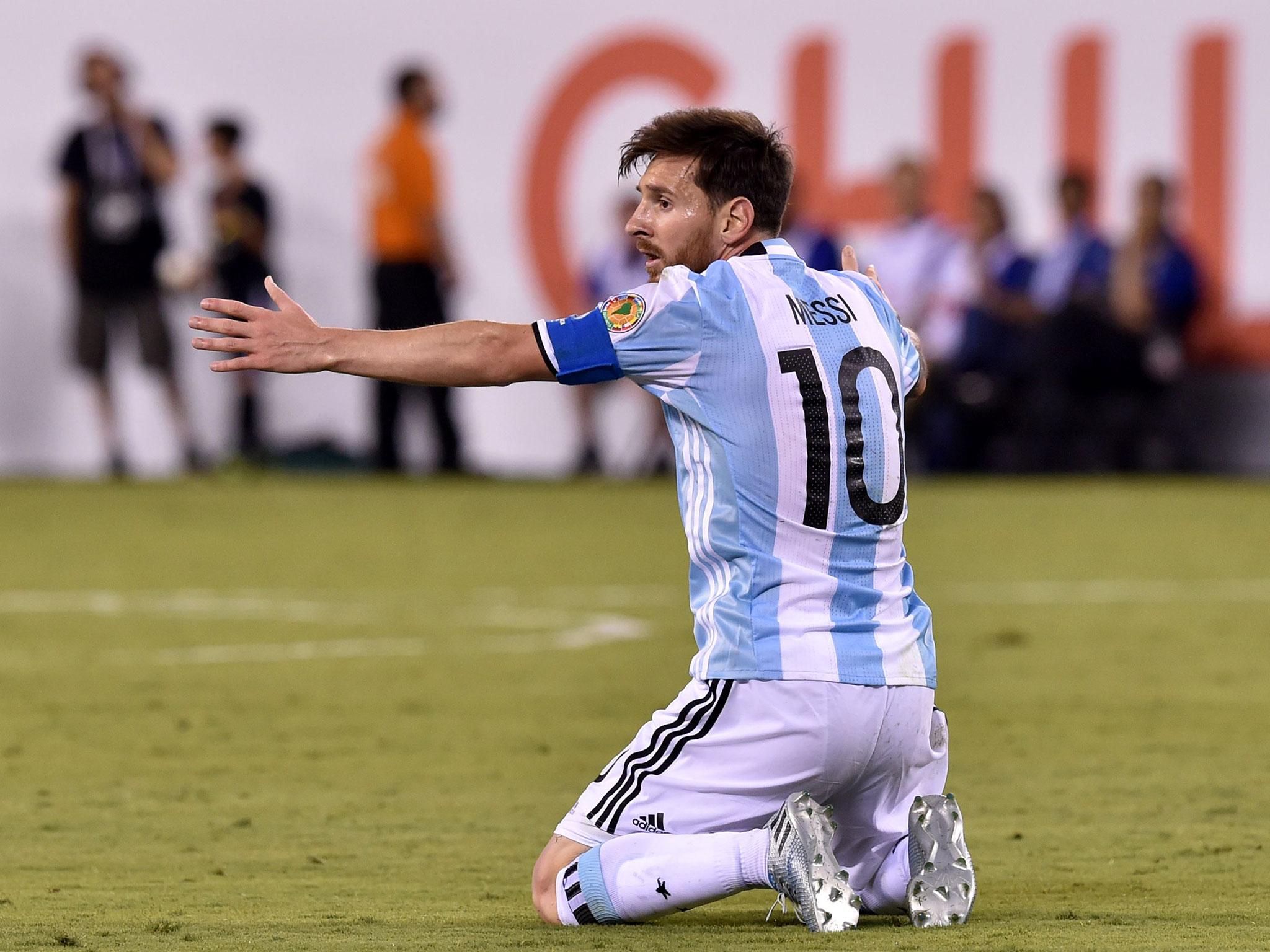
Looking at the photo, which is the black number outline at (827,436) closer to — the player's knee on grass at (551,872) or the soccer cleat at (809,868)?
the soccer cleat at (809,868)

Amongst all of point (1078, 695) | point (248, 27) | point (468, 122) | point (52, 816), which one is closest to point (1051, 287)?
point (468, 122)

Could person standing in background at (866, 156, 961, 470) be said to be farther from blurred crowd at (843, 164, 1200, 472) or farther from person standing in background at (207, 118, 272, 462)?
person standing in background at (207, 118, 272, 462)

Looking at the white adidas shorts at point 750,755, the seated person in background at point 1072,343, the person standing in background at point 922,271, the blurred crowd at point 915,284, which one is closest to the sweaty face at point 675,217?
the white adidas shorts at point 750,755

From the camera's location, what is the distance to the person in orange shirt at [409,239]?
16.0 meters

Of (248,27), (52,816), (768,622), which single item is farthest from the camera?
(248,27)

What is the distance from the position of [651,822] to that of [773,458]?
672 millimetres

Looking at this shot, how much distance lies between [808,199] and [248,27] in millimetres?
4546

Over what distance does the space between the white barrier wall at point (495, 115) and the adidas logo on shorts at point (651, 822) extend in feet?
44.6

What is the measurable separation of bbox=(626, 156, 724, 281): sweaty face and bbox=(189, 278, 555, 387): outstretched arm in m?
0.41

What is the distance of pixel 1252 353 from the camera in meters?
17.2

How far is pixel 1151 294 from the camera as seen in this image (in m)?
16.7

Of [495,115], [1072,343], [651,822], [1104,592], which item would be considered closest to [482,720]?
[651,822]

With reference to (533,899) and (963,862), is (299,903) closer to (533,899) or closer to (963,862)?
(533,899)

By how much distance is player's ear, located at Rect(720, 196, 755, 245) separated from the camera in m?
4.23
